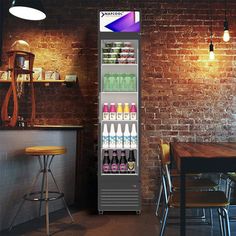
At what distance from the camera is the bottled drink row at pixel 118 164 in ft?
12.5

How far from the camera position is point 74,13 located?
4512mm

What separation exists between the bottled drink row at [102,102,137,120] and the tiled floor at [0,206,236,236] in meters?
1.19

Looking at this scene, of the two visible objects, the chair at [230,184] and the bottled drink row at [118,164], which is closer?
the chair at [230,184]

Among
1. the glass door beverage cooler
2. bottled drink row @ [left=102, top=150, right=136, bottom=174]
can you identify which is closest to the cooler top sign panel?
the glass door beverage cooler

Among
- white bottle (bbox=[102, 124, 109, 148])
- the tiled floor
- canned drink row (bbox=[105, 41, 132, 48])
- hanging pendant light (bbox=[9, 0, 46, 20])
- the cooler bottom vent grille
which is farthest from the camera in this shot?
canned drink row (bbox=[105, 41, 132, 48])

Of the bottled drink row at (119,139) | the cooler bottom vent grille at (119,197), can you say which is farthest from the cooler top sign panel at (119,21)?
the cooler bottom vent grille at (119,197)

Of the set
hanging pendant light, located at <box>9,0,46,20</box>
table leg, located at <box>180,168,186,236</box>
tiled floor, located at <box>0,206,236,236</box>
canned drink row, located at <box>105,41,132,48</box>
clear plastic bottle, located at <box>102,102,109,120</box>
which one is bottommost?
tiled floor, located at <box>0,206,236,236</box>

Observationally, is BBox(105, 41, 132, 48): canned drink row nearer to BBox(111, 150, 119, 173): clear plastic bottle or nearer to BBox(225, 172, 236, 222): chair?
BBox(111, 150, 119, 173): clear plastic bottle

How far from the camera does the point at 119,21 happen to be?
3.86m

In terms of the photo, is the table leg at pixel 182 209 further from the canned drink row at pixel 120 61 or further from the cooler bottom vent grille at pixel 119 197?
the canned drink row at pixel 120 61

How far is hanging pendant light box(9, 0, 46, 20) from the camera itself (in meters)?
3.62

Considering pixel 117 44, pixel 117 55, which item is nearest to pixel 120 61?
pixel 117 55

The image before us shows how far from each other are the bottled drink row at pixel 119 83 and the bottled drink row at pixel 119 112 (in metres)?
0.20

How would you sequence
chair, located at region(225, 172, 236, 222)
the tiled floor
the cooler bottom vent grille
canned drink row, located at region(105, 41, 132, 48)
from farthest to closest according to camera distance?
canned drink row, located at region(105, 41, 132, 48) < the cooler bottom vent grille < chair, located at region(225, 172, 236, 222) < the tiled floor
